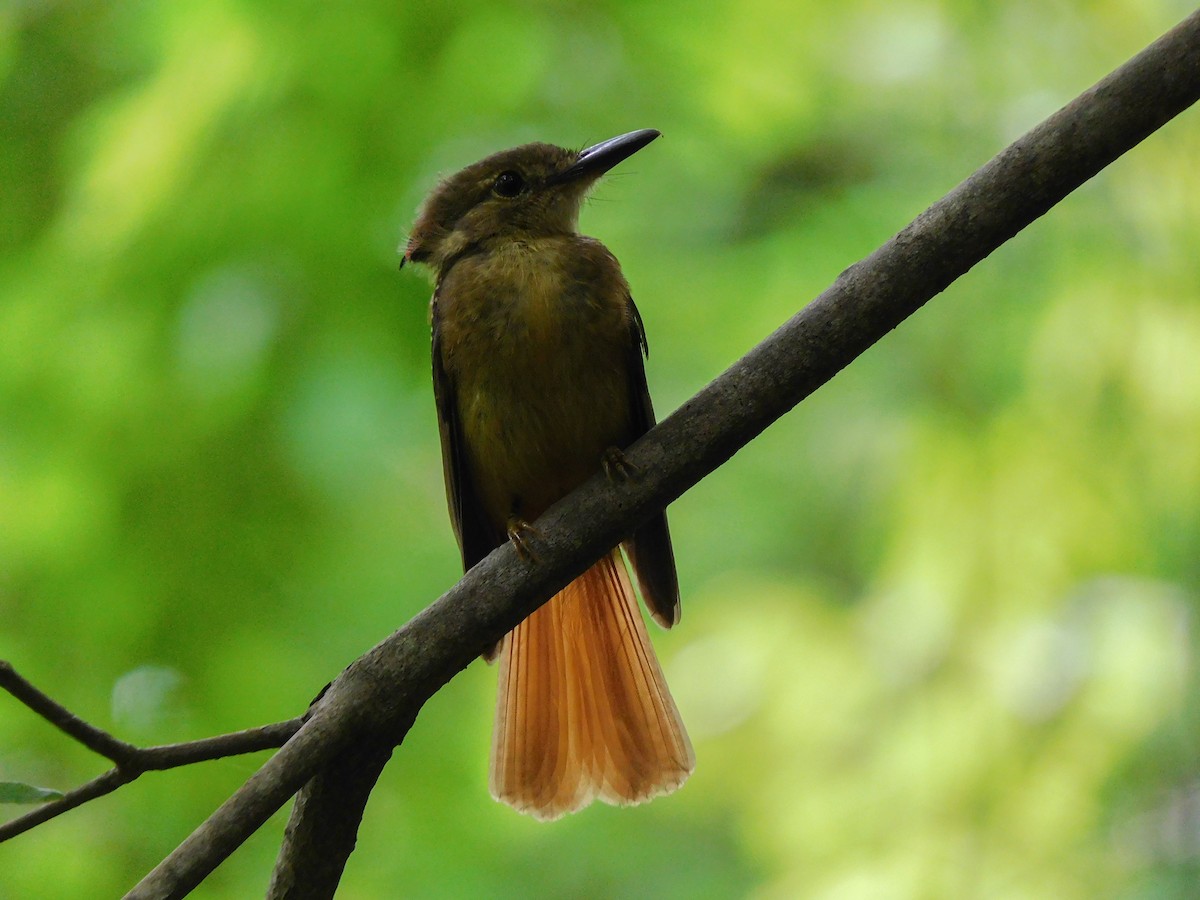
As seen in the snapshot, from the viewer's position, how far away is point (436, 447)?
4.52 metres

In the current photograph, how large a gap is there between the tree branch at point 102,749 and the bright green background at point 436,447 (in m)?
1.50

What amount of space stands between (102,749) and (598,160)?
75.3 inches

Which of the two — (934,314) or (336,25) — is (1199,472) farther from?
(336,25)

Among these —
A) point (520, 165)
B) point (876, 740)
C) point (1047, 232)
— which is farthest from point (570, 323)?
point (1047, 232)

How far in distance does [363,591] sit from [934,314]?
2.11 metres

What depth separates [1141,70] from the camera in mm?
1929

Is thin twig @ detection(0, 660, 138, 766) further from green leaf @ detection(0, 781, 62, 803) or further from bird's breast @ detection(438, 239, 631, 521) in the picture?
bird's breast @ detection(438, 239, 631, 521)

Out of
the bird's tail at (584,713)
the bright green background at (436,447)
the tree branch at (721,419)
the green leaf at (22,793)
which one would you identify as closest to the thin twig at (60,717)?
the green leaf at (22,793)

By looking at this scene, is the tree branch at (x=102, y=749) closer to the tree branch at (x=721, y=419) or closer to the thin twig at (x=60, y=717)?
the thin twig at (x=60, y=717)

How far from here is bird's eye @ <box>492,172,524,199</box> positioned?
3.37 m

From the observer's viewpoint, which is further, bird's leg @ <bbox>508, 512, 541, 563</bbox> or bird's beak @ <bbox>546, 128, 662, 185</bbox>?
bird's beak @ <bbox>546, 128, 662, 185</bbox>

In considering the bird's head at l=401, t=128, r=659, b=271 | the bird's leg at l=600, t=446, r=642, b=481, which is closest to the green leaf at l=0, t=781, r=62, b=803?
the bird's leg at l=600, t=446, r=642, b=481

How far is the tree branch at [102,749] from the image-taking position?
1.95m

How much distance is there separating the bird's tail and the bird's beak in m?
0.97
